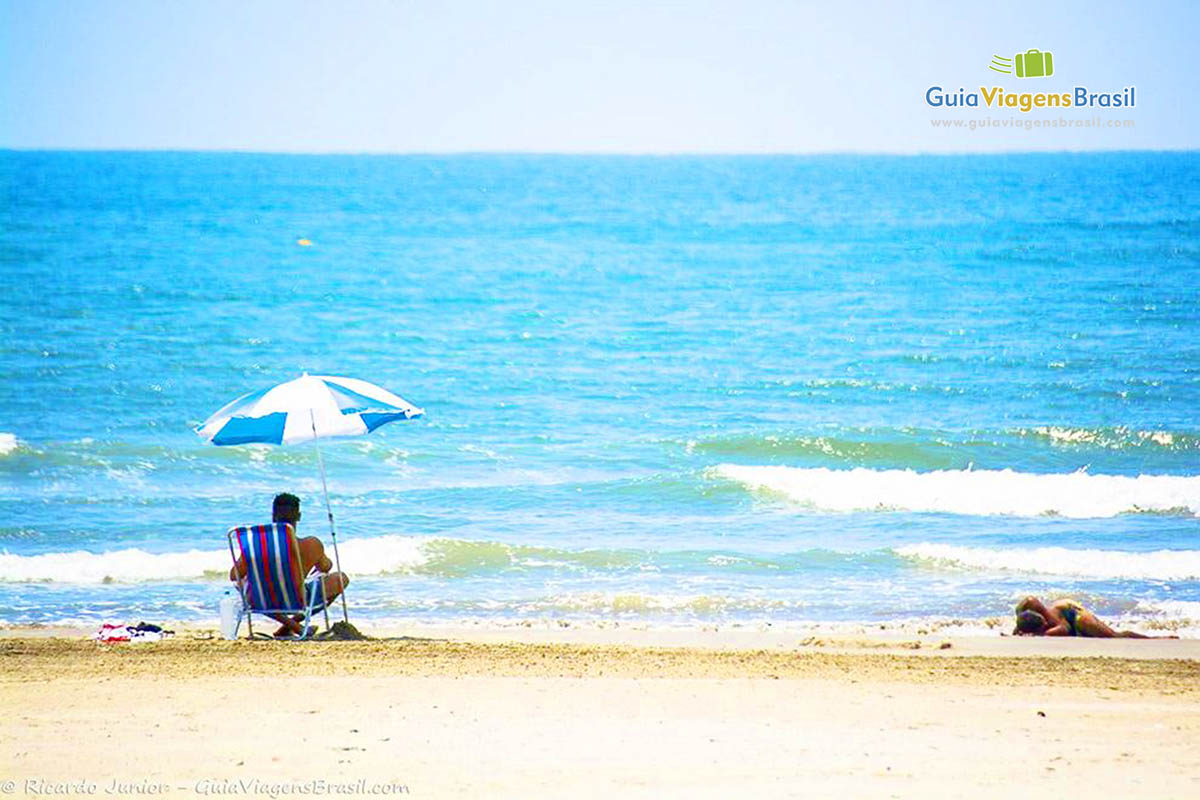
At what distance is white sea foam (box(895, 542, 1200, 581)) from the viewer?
1124 centimetres

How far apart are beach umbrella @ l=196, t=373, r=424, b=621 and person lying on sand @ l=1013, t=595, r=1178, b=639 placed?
4.64 metres

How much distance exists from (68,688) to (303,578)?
1962mm

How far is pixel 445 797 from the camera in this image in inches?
207

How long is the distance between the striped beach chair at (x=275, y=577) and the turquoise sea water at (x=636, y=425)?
5.40ft

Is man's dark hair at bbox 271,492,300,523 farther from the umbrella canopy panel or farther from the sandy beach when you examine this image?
the sandy beach

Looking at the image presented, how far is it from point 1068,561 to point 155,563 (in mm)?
8382

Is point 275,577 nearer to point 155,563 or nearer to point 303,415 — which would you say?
Answer: point 303,415

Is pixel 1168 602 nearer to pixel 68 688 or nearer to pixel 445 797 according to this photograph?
pixel 445 797

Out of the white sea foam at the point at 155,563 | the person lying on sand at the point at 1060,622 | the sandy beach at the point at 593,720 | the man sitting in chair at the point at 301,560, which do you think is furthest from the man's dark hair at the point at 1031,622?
the white sea foam at the point at 155,563

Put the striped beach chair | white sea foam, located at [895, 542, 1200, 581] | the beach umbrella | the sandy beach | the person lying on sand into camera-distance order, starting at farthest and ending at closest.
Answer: white sea foam, located at [895, 542, 1200, 581] < the person lying on sand < the striped beach chair < the beach umbrella < the sandy beach

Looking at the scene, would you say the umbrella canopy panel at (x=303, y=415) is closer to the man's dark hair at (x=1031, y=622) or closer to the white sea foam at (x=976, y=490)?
the man's dark hair at (x=1031, y=622)

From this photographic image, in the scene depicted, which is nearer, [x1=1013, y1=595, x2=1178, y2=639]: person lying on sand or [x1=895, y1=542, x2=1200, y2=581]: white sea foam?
[x1=1013, y1=595, x2=1178, y2=639]: person lying on sand

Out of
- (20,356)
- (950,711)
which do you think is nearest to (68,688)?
(950,711)

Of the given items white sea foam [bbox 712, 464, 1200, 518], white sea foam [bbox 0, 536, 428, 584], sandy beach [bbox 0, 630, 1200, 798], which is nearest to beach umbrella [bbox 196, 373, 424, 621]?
sandy beach [bbox 0, 630, 1200, 798]
